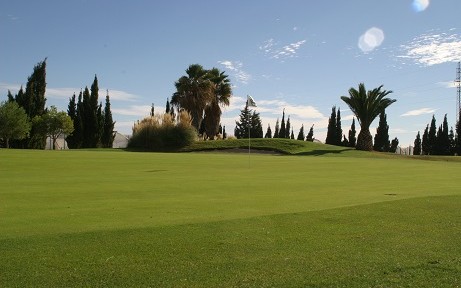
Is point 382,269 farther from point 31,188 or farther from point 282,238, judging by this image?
point 31,188

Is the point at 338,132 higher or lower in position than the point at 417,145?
higher

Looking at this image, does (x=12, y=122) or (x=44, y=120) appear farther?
(x=44, y=120)

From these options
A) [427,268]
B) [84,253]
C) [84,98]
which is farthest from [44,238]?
[84,98]

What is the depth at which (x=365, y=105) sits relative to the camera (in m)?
56.7

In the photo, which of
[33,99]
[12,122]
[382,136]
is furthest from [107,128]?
[382,136]

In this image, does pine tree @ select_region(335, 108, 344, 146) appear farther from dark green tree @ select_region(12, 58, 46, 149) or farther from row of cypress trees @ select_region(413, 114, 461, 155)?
dark green tree @ select_region(12, 58, 46, 149)

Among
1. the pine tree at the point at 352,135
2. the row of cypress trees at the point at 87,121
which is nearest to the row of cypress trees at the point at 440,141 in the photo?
the pine tree at the point at 352,135

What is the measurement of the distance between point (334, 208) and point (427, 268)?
161 inches

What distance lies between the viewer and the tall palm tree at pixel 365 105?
56.8m

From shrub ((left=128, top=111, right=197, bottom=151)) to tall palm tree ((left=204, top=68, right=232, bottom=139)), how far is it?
1393 cm

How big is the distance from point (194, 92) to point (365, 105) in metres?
22.1

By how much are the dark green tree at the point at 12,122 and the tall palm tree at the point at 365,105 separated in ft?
128

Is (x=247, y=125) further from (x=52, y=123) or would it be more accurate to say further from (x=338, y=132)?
(x=52, y=123)

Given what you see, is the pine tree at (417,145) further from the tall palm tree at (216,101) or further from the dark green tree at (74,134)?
the dark green tree at (74,134)
